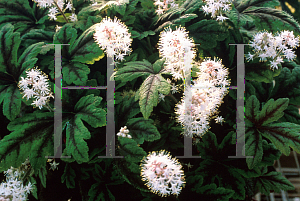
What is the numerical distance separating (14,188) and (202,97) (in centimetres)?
67

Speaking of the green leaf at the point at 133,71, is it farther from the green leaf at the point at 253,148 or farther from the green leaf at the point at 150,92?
the green leaf at the point at 253,148

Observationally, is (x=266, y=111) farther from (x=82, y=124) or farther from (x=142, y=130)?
(x=82, y=124)

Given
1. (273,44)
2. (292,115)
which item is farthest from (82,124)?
(292,115)

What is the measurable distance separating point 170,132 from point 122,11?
0.44 metres

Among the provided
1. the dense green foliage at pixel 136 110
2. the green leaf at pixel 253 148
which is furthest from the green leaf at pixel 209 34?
the green leaf at pixel 253 148

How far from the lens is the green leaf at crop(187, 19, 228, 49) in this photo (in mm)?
850

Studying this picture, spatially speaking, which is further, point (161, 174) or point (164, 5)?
point (164, 5)

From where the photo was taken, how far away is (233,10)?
896 millimetres

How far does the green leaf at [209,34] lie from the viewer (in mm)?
850

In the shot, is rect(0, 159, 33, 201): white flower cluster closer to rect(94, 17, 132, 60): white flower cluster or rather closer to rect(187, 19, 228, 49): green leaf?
rect(94, 17, 132, 60): white flower cluster

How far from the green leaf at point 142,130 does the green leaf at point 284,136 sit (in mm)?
356

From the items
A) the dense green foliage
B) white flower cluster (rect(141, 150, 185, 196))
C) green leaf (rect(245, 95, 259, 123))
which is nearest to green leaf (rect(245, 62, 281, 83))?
the dense green foliage

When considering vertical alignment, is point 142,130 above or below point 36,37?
below

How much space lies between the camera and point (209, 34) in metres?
0.85
